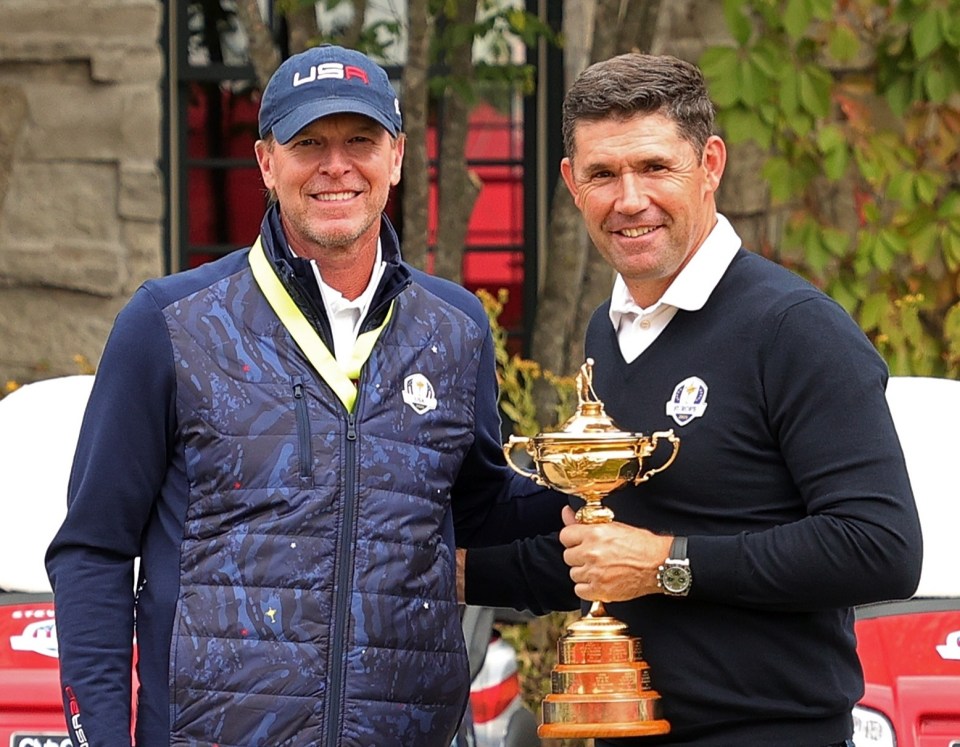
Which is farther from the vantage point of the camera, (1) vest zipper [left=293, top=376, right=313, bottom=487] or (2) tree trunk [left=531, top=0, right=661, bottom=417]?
(2) tree trunk [left=531, top=0, right=661, bottom=417]

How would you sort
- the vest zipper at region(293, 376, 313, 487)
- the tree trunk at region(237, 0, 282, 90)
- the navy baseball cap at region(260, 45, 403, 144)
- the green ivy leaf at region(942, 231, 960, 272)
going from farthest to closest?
1. the green ivy leaf at region(942, 231, 960, 272)
2. the tree trunk at region(237, 0, 282, 90)
3. the navy baseball cap at region(260, 45, 403, 144)
4. the vest zipper at region(293, 376, 313, 487)

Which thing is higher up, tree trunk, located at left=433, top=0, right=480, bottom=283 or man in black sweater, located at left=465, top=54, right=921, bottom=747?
tree trunk, located at left=433, top=0, right=480, bottom=283

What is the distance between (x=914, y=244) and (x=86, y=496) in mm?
4499

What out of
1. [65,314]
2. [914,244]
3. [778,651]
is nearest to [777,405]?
[778,651]

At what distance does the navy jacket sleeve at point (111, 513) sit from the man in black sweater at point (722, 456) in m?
0.75

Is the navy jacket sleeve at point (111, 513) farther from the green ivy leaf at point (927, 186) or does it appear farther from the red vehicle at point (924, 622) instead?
the green ivy leaf at point (927, 186)

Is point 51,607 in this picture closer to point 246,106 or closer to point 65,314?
point 65,314

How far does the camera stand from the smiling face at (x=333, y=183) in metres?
3.17

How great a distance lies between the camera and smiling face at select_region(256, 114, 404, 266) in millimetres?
3172

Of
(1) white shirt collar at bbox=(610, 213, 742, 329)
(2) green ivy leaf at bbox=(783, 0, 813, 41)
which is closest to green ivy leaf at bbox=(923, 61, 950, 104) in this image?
(2) green ivy leaf at bbox=(783, 0, 813, 41)

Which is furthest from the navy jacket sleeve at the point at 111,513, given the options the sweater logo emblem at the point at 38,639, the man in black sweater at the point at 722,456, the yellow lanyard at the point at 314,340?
the sweater logo emblem at the point at 38,639

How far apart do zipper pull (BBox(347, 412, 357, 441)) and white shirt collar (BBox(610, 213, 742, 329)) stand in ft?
1.78

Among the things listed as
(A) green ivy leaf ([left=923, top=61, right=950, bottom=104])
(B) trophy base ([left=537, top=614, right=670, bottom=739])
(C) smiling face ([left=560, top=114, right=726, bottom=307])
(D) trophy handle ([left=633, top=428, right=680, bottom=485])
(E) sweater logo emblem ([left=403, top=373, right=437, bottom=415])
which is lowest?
(B) trophy base ([left=537, top=614, right=670, bottom=739])

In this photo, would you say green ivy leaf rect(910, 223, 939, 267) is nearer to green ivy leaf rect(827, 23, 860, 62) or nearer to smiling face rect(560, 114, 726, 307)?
green ivy leaf rect(827, 23, 860, 62)
